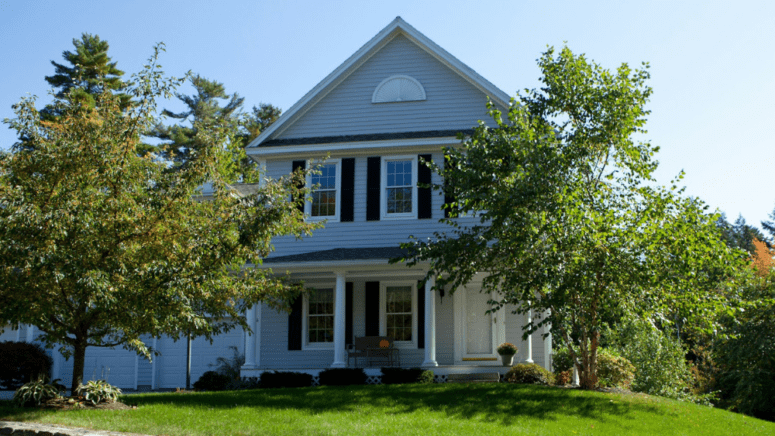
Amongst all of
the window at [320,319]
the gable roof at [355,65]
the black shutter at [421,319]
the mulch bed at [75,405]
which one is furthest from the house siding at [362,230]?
the mulch bed at [75,405]

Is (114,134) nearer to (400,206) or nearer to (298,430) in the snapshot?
(298,430)

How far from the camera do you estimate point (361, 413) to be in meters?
10.8

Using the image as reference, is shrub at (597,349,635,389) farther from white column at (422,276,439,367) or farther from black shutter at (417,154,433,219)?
black shutter at (417,154,433,219)

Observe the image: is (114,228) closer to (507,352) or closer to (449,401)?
(449,401)

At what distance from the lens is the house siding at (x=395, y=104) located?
18344mm

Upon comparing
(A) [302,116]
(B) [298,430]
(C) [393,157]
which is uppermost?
(A) [302,116]

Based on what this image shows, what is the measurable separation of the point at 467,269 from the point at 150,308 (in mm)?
5894

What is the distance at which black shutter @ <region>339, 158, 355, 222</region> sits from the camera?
58.5 ft

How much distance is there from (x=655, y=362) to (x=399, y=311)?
638 centimetres

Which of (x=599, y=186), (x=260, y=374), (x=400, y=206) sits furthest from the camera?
(x=400, y=206)

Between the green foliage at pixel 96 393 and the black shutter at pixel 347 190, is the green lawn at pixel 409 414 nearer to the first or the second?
the green foliage at pixel 96 393

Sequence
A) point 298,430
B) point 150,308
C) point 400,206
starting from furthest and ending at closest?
point 400,206
point 150,308
point 298,430

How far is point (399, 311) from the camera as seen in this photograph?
17312 mm

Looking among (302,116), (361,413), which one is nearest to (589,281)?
(361,413)
